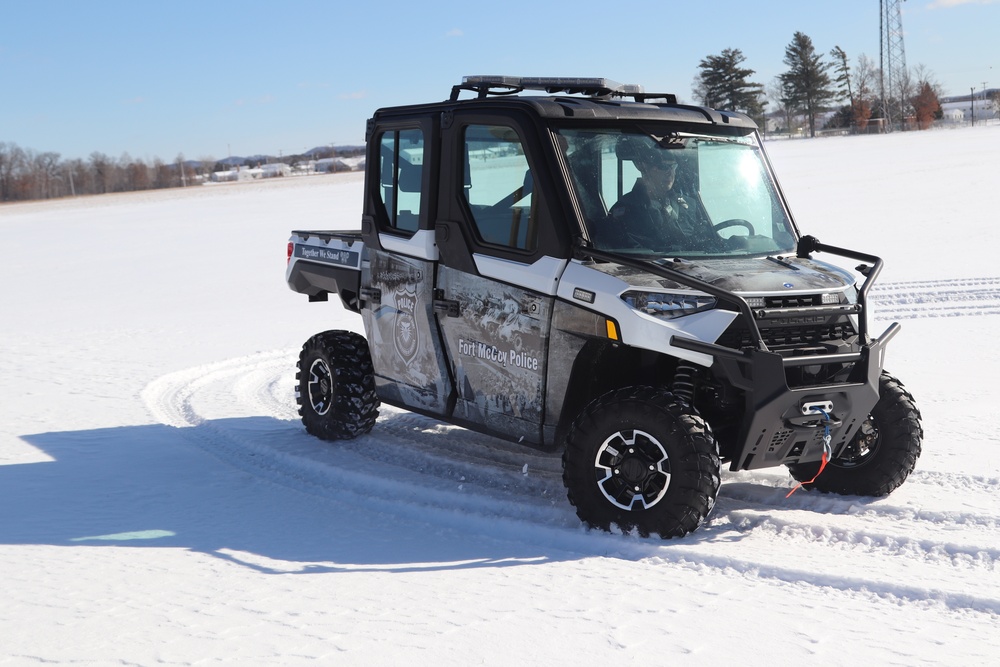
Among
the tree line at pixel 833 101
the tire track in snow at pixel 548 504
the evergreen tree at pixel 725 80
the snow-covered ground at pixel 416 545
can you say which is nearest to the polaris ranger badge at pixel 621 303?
the tire track in snow at pixel 548 504

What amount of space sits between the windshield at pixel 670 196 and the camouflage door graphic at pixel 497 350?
0.59 meters

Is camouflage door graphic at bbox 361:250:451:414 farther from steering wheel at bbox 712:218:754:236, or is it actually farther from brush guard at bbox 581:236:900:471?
steering wheel at bbox 712:218:754:236

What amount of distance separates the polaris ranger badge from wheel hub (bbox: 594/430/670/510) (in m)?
0.01

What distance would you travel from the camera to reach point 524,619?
3996 mm

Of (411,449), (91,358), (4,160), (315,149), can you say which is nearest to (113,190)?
(4,160)

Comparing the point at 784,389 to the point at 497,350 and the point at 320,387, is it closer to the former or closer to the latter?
the point at 497,350

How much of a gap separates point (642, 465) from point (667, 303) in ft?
2.53

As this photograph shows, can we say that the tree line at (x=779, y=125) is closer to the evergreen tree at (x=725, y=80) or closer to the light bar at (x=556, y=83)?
the evergreen tree at (x=725, y=80)

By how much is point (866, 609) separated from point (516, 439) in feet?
6.93

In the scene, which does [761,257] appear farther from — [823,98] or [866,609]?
[823,98]

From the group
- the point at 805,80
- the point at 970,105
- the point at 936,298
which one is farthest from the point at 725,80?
the point at 970,105

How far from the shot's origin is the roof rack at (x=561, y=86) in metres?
6.03

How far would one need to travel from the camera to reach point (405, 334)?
6.24 m

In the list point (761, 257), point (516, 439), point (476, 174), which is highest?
point (476, 174)
